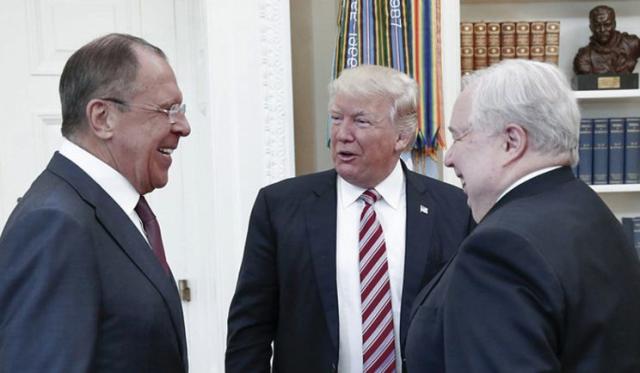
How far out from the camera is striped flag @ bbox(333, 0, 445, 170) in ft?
9.25

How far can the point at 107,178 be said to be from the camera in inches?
56.4

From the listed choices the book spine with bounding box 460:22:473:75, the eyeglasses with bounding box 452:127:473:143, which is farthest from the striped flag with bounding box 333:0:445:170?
the eyeglasses with bounding box 452:127:473:143

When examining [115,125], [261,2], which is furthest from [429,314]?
[261,2]

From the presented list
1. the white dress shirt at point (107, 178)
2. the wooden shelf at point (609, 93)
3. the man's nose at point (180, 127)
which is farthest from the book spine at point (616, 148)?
the white dress shirt at point (107, 178)

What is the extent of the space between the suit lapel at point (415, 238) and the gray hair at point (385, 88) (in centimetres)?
15

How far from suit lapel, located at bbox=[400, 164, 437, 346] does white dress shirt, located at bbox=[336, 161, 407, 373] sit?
22 millimetres

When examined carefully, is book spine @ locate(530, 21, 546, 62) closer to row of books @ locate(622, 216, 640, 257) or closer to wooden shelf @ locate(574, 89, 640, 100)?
wooden shelf @ locate(574, 89, 640, 100)

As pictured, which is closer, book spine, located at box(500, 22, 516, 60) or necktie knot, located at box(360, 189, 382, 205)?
necktie knot, located at box(360, 189, 382, 205)

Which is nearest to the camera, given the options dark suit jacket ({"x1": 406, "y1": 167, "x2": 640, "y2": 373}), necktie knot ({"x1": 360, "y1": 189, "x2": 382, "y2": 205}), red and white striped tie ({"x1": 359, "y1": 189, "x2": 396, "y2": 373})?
dark suit jacket ({"x1": 406, "y1": 167, "x2": 640, "y2": 373})

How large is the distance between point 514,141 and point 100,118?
0.74 m

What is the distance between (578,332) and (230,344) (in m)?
1.05

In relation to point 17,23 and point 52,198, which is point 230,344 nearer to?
point 52,198

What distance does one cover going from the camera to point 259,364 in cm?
203

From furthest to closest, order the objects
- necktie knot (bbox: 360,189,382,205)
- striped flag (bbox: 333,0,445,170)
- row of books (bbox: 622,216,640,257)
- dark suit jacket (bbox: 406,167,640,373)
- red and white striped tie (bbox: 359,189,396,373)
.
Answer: row of books (bbox: 622,216,640,257)
striped flag (bbox: 333,0,445,170)
necktie knot (bbox: 360,189,382,205)
red and white striped tie (bbox: 359,189,396,373)
dark suit jacket (bbox: 406,167,640,373)
